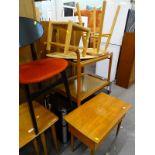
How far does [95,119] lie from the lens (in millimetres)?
1072

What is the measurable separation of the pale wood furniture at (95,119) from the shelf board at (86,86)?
152 millimetres

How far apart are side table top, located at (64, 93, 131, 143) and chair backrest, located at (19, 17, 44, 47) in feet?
2.15

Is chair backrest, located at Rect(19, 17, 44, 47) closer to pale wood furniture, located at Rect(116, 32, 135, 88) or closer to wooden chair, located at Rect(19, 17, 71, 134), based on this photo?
wooden chair, located at Rect(19, 17, 71, 134)

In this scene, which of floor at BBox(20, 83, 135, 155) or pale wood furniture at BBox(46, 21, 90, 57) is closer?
pale wood furniture at BBox(46, 21, 90, 57)

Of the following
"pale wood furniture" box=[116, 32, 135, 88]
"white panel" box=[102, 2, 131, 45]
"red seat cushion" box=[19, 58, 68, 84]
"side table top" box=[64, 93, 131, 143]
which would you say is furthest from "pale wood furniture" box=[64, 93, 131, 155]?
"white panel" box=[102, 2, 131, 45]

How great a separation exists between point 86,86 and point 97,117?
54 centimetres

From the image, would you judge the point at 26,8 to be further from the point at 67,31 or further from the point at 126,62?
the point at 126,62

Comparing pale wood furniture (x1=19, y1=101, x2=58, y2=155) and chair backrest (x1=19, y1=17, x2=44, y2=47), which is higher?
chair backrest (x1=19, y1=17, x2=44, y2=47)

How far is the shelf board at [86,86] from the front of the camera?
1399 mm

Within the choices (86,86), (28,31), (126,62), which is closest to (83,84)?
(86,86)

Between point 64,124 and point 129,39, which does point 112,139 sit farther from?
point 129,39

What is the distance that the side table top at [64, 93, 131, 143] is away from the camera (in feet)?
3.14
